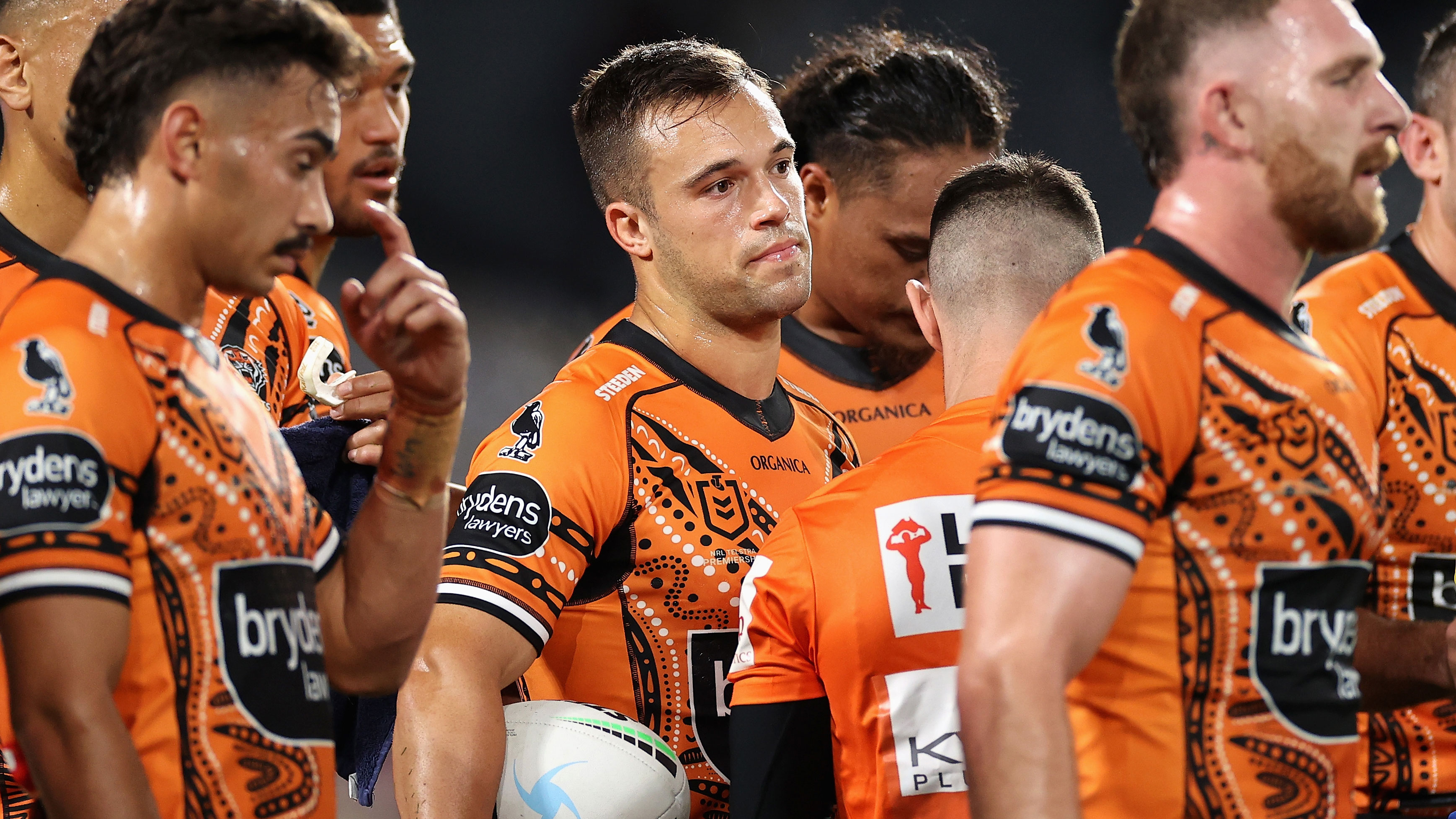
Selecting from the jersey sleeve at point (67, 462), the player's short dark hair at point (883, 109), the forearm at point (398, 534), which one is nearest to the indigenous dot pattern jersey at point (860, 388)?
the player's short dark hair at point (883, 109)

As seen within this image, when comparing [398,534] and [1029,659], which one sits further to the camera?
[398,534]

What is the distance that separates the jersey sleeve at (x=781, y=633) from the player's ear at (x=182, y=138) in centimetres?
104

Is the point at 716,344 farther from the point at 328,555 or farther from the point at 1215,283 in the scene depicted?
the point at 1215,283

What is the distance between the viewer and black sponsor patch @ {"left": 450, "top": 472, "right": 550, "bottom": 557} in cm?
237

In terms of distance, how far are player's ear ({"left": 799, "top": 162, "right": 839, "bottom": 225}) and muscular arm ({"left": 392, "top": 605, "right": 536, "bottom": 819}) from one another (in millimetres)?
1726

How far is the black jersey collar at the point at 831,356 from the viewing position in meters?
3.70

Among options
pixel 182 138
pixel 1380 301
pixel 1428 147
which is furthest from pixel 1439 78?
pixel 182 138

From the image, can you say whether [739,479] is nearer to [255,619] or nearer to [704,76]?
[704,76]

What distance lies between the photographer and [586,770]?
2209mm

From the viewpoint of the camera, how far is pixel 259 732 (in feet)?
4.92

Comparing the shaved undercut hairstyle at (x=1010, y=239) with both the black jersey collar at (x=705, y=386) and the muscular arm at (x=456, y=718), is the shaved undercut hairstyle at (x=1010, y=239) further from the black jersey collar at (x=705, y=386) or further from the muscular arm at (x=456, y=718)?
the muscular arm at (x=456, y=718)

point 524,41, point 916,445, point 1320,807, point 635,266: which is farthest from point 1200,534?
point 524,41

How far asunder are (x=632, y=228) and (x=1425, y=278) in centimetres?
150

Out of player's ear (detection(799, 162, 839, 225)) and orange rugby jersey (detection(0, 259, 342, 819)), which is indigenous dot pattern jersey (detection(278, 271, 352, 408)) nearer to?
player's ear (detection(799, 162, 839, 225))
